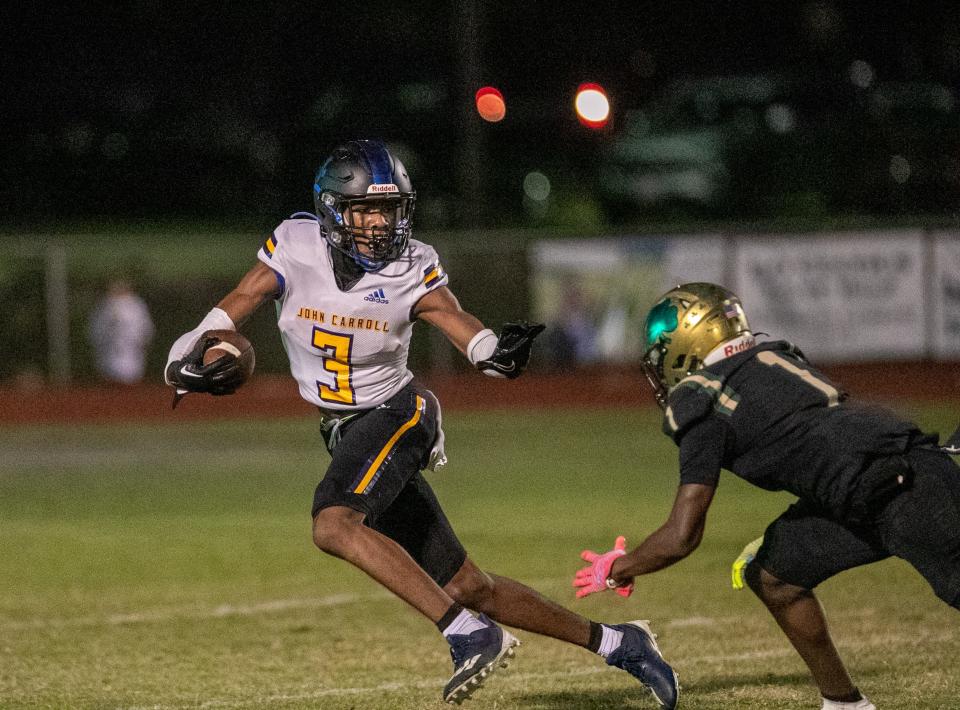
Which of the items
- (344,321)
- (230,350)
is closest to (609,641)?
(344,321)

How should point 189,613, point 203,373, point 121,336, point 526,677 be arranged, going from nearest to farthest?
point 203,373, point 526,677, point 189,613, point 121,336

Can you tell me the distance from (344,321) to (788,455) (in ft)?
5.68

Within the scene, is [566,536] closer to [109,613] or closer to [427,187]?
[109,613]

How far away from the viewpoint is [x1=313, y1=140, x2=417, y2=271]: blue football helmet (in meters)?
5.58

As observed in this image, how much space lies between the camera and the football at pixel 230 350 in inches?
213

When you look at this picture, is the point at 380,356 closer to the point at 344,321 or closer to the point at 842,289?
the point at 344,321

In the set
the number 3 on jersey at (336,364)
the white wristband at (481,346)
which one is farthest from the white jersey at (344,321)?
the white wristband at (481,346)

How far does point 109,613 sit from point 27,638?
67 cm

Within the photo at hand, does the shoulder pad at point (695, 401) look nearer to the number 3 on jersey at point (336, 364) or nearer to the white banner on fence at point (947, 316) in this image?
the number 3 on jersey at point (336, 364)

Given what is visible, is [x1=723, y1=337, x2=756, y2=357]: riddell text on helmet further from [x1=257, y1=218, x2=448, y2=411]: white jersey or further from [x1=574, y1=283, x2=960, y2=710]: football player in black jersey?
Result: [x1=257, y1=218, x2=448, y2=411]: white jersey

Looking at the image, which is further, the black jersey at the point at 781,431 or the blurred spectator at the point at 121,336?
the blurred spectator at the point at 121,336

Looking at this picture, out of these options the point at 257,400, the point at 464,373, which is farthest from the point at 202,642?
the point at 464,373

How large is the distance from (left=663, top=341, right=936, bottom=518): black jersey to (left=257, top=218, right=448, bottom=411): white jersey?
1.24m

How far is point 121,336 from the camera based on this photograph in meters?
19.0
